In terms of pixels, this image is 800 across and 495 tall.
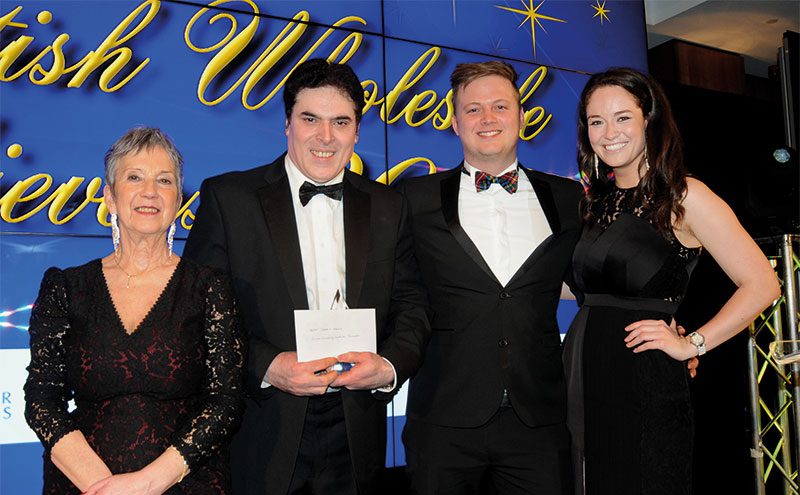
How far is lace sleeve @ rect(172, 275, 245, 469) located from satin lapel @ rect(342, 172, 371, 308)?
0.43m

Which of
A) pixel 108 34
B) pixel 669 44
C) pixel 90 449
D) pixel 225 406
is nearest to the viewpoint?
pixel 90 449

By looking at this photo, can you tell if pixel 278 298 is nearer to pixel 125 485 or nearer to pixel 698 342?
pixel 125 485

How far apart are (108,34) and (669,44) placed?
6274 millimetres

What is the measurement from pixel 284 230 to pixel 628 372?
55.3 inches

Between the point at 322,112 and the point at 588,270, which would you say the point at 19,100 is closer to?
the point at 322,112

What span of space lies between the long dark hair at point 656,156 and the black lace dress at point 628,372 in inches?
2.0

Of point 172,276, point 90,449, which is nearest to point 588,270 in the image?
point 172,276

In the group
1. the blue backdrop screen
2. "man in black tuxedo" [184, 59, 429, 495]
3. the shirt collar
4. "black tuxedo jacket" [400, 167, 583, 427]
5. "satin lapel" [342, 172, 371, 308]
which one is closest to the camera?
"man in black tuxedo" [184, 59, 429, 495]

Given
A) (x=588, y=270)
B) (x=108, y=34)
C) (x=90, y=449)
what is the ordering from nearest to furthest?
(x=90, y=449) < (x=588, y=270) < (x=108, y=34)

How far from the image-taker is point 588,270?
275cm

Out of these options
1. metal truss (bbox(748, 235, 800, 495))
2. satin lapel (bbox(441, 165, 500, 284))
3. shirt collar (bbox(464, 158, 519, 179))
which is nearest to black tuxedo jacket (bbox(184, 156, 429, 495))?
satin lapel (bbox(441, 165, 500, 284))

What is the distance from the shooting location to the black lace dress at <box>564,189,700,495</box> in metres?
2.57

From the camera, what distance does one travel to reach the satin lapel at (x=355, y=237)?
2514 millimetres

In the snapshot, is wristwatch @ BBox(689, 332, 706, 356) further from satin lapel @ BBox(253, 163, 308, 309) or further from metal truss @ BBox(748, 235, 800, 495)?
metal truss @ BBox(748, 235, 800, 495)
